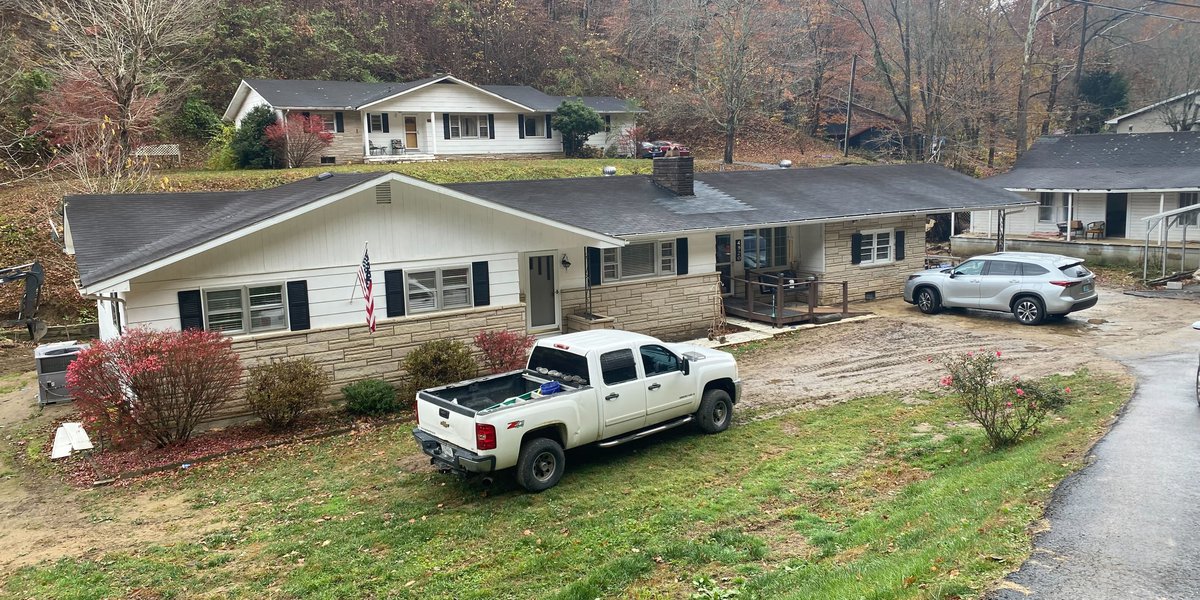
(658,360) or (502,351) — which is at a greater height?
(658,360)

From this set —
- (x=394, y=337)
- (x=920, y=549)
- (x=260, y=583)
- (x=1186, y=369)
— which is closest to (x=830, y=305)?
(x=1186, y=369)

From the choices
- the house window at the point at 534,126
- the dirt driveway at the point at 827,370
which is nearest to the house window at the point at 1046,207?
the dirt driveway at the point at 827,370

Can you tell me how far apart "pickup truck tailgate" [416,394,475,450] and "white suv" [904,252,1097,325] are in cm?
1621

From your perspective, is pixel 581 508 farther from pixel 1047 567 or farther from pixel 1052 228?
pixel 1052 228

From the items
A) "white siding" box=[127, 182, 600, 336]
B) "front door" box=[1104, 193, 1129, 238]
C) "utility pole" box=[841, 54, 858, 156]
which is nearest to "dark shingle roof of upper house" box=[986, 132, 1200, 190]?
"front door" box=[1104, 193, 1129, 238]

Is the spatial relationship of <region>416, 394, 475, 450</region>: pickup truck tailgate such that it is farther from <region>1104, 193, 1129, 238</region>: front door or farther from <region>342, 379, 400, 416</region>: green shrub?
<region>1104, 193, 1129, 238</region>: front door

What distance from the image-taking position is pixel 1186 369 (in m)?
14.5

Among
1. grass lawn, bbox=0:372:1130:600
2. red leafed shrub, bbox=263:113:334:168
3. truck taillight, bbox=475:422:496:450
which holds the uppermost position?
red leafed shrub, bbox=263:113:334:168

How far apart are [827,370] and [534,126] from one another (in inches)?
1308

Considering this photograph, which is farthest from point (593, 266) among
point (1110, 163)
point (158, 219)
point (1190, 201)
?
point (1110, 163)

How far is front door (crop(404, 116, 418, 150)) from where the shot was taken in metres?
43.1

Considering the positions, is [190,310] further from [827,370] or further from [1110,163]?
→ [1110,163]

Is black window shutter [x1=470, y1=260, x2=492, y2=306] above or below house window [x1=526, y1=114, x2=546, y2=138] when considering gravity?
below

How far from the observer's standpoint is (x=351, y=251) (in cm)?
1502
